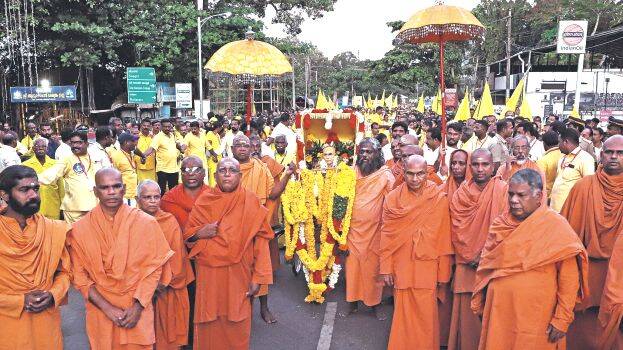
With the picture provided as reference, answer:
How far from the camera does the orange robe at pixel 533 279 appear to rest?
11.3 ft

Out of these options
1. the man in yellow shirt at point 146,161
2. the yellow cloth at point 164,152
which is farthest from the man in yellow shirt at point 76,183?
the yellow cloth at point 164,152

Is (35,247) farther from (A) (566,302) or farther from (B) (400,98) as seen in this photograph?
(B) (400,98)

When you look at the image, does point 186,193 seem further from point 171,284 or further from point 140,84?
point 140,84

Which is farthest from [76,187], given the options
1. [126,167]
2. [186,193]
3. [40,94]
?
[40,94]

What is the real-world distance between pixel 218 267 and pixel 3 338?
1.60m

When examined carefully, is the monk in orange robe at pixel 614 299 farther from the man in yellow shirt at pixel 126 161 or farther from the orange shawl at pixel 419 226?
the man in yellow shirt at pixel 126 161

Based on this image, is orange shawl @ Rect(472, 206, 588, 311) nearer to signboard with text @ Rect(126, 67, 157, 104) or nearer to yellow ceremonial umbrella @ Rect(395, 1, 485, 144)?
yellow ceremonial umbrella @ Rect(395, 1, 485, 144)

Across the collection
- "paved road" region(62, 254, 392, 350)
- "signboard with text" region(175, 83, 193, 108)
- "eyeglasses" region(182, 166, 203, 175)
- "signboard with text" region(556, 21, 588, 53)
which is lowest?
"paved road" region(62, 254, 392, 350)

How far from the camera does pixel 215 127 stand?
12.4 m

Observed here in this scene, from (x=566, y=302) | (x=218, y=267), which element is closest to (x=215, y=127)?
(x=218, y=267)

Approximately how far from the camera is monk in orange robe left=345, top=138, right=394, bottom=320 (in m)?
5.79

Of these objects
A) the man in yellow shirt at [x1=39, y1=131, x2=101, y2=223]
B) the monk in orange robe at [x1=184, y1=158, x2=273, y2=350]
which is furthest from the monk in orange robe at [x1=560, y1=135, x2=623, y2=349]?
the man in yellow shirt at [x1=39, y1=131, x2=101, y2=223]

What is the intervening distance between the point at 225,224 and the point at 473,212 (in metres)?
2.16

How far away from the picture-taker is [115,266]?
3.47 meters
